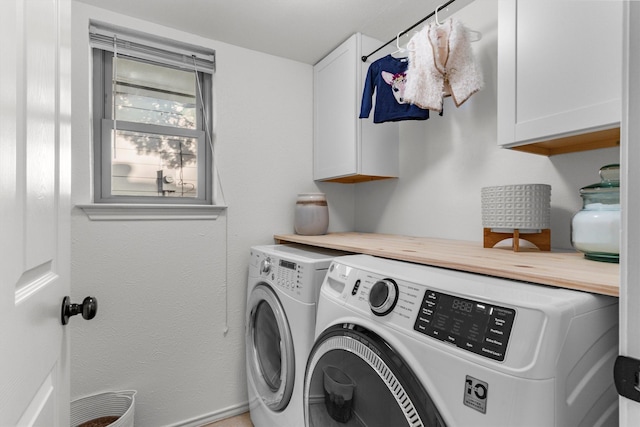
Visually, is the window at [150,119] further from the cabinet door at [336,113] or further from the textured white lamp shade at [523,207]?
the textured white lamp shade at [523,207]

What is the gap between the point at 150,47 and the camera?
179cm

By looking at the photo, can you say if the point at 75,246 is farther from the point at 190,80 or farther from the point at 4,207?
the point at 4,207

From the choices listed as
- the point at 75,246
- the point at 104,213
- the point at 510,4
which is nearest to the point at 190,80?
the point at 104,213

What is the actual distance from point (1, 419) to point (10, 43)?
20.4 inches

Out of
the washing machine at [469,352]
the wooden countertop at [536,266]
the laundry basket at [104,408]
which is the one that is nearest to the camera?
the washing machine at [469,352]

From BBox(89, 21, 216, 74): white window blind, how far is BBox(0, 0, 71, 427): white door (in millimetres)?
1043

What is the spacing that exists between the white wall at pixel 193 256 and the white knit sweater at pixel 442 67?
37.4 inches

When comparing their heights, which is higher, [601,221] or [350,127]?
[350,127]

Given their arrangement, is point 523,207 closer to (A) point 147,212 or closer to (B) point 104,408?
(A) point 147,212

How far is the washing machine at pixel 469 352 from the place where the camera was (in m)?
0.59

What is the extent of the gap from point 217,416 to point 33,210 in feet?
5.96

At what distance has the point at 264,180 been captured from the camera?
211 centimetres

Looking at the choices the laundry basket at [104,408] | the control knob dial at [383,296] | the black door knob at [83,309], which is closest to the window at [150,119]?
the laundry basket at [104,408]

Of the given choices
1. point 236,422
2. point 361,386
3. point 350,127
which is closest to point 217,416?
point 236,422
